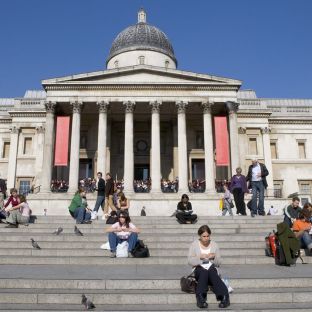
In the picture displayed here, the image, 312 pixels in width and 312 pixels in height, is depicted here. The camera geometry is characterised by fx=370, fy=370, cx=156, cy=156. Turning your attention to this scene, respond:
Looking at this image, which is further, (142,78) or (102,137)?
(142,78)

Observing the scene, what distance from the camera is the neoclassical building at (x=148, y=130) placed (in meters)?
27.4

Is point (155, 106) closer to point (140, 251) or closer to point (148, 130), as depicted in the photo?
point (148, 130)

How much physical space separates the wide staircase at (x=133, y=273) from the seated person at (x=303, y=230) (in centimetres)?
64

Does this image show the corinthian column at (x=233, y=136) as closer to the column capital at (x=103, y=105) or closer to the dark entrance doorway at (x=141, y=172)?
the dark entrance doorway at (x=141, y=172)

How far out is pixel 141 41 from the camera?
3812cm

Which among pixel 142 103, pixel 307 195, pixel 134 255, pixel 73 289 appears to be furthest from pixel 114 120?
pixel 73 289

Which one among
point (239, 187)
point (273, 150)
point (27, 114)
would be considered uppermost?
point (27, 114)

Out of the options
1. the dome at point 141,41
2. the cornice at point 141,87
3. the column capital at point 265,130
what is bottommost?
the column capital at point 265,130

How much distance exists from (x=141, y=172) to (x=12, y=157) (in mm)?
11780

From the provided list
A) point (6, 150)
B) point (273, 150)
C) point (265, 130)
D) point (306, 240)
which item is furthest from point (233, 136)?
point (6, 150)

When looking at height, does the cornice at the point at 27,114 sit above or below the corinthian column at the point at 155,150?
above

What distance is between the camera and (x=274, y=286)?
6871 millimetres

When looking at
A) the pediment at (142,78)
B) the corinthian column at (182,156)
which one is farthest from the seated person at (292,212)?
the pediment at (142,78)

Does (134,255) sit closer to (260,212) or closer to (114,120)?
(260,212)
